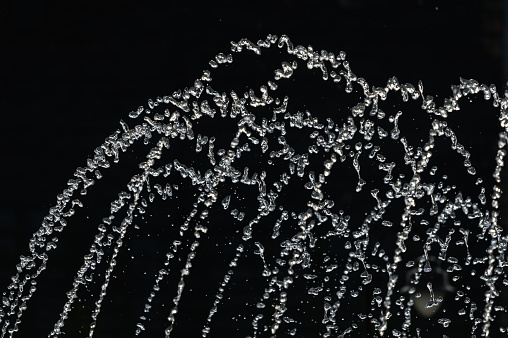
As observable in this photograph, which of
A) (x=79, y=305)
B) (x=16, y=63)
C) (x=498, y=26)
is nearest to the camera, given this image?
(x=79, y=305)

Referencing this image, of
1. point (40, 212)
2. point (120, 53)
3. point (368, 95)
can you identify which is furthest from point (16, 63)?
point (368, 95)

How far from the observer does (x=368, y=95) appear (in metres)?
4.30

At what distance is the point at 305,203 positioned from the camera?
13.3 ft

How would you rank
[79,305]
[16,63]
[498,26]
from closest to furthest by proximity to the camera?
1. [79,305]
2. [16,63]
3. [498,26]

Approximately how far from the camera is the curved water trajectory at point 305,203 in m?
3.90

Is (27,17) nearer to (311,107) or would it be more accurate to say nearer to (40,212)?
(40,212)

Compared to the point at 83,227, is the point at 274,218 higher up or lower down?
higher up

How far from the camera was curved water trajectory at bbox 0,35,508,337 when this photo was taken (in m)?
3.90

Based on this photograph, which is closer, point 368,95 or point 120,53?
point 120,53

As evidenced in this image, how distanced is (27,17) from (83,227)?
1158 millimetres

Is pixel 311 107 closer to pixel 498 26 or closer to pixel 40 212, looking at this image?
pixel 498 26

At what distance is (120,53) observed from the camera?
398 cm

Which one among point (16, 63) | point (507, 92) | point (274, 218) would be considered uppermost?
point (507, 92)

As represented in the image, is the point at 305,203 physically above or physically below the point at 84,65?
below
